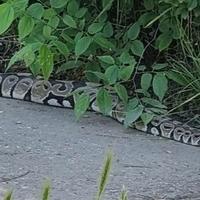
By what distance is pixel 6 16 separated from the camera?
4.65m

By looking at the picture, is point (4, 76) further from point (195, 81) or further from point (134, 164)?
point (134, 164)

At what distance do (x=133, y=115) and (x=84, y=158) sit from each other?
103cm

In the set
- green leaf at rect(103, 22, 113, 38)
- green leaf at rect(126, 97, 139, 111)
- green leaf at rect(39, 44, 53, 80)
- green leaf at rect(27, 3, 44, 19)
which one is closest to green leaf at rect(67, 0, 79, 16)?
green leaf at rect(103, 22, 113, 38)

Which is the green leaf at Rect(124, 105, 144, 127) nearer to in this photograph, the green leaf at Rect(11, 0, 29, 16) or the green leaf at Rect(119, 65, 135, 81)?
the green leaf at Rect(119, 65, 135, 81)

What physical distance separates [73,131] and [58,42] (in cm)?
73

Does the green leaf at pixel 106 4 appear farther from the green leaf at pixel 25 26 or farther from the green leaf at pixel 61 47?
the green leaf at pixel 25 26

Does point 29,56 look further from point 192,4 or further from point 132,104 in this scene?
point 192,4

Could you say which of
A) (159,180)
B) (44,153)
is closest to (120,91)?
(44,153)

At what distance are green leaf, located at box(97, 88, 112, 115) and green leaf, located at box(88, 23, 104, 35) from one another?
1.76 feet

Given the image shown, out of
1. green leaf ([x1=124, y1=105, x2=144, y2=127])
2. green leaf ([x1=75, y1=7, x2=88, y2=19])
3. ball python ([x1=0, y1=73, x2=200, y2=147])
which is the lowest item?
ball python ([x1=0, y1=73, x2=200, y2=147])

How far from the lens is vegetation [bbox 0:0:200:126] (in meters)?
5.30

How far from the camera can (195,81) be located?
225 inches

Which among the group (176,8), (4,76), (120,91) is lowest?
(4,76)

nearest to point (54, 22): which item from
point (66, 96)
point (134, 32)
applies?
point (134, 32)
